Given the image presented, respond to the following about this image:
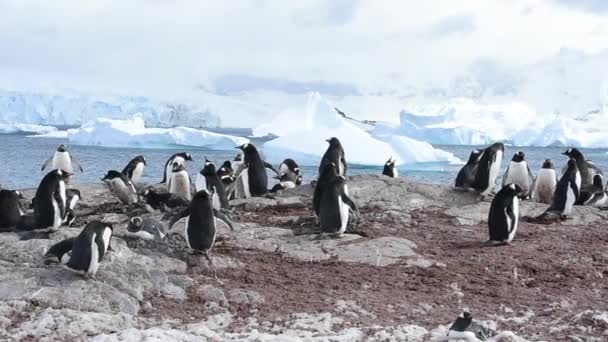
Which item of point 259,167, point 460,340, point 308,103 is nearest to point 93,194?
point 259,167

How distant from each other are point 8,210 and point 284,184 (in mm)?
6309

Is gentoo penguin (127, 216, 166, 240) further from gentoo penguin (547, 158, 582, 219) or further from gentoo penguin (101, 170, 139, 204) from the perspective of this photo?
gentoo penguin (547, 158, 582, 219)

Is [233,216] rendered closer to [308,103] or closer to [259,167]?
[259,167]

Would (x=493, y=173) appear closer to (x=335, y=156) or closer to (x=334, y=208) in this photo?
(x=335, y=156)

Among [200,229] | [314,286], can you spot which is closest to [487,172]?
[314,286]

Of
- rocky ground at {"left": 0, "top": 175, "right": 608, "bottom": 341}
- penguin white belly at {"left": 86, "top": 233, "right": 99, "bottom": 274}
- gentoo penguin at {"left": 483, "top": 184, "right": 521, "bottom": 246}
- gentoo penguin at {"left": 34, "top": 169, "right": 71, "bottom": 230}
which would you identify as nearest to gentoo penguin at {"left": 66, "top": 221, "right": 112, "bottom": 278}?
penguin white belly at {"left": 86, "top": 233, "right": 99, "bottom": 274}

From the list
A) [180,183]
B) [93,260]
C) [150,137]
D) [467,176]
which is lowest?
[93,260]

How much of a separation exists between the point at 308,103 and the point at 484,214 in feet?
97.5

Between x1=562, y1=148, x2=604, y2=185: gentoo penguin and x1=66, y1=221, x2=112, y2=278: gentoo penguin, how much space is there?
29.1 ft

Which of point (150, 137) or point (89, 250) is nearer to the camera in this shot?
point (89, 250)

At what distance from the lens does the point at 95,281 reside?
21.7 ft

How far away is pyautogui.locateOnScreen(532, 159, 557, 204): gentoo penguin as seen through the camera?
43.3 feet

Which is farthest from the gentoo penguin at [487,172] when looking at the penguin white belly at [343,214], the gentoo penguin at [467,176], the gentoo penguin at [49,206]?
the gentoo penguin at [49,206]

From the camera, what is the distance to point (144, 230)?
814 cm
